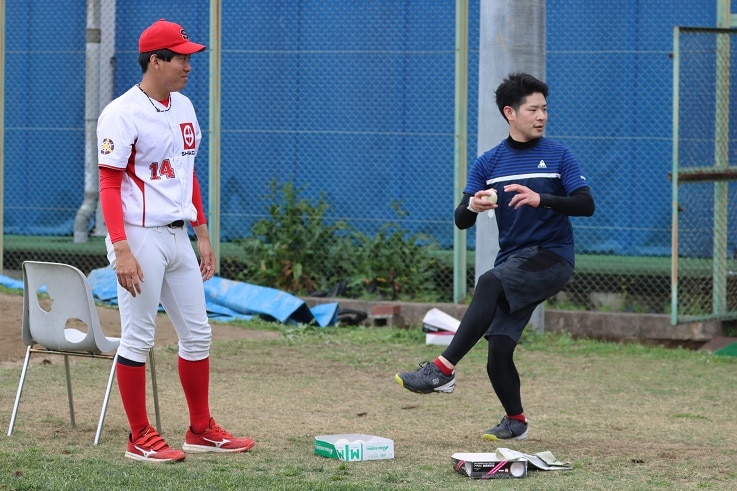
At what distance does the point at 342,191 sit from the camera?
1218cm

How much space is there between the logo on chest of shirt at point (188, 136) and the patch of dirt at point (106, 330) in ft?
11.8

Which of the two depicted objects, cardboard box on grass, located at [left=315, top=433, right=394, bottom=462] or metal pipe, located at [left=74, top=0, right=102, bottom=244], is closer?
cardboard box on grass, located at [left=315, top=433, right=394, bottom=462]

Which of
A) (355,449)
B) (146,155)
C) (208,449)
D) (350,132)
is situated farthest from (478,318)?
(350,132)

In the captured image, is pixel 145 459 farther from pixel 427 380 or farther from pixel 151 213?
pixel 427 380

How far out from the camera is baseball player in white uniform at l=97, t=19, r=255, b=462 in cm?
530

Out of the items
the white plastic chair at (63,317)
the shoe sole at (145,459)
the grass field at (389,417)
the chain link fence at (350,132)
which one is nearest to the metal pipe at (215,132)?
the chain link fence at (350,132)

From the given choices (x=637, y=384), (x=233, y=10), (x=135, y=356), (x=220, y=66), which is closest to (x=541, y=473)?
(x=135, y=356)

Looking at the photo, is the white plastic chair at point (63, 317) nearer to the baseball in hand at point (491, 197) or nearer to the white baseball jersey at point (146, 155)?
the white baseball jersey at point (146, 155)

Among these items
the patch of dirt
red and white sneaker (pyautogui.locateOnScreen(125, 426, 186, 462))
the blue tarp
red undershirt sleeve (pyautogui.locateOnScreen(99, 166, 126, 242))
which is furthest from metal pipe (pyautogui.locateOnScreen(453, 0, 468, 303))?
red undershirt sleeve (pyautogui.locateOnScreen(99, 166, 126, 242))

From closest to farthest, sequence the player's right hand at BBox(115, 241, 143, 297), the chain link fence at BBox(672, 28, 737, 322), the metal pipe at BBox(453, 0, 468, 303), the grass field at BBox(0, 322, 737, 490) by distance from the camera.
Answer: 1. the grass field at BBox(0, 322, 737, 490)
2. the player's right hand at BBox(115, 241, 143, 297)
3. the chain link fence at BBox(672, 28, 737, 322)
4. the metal pipe at BBox(453, 0, 468, 303)

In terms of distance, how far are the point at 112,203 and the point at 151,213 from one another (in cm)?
18

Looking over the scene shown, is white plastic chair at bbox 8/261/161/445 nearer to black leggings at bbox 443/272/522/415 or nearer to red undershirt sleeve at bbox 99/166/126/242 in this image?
red undershirt sleeve at bbox 99/166/126/242

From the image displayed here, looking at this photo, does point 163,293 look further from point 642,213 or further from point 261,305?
point 642,213

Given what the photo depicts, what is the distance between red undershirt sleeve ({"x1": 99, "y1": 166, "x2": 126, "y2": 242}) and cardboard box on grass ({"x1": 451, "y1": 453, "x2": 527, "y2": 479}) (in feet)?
5.69
